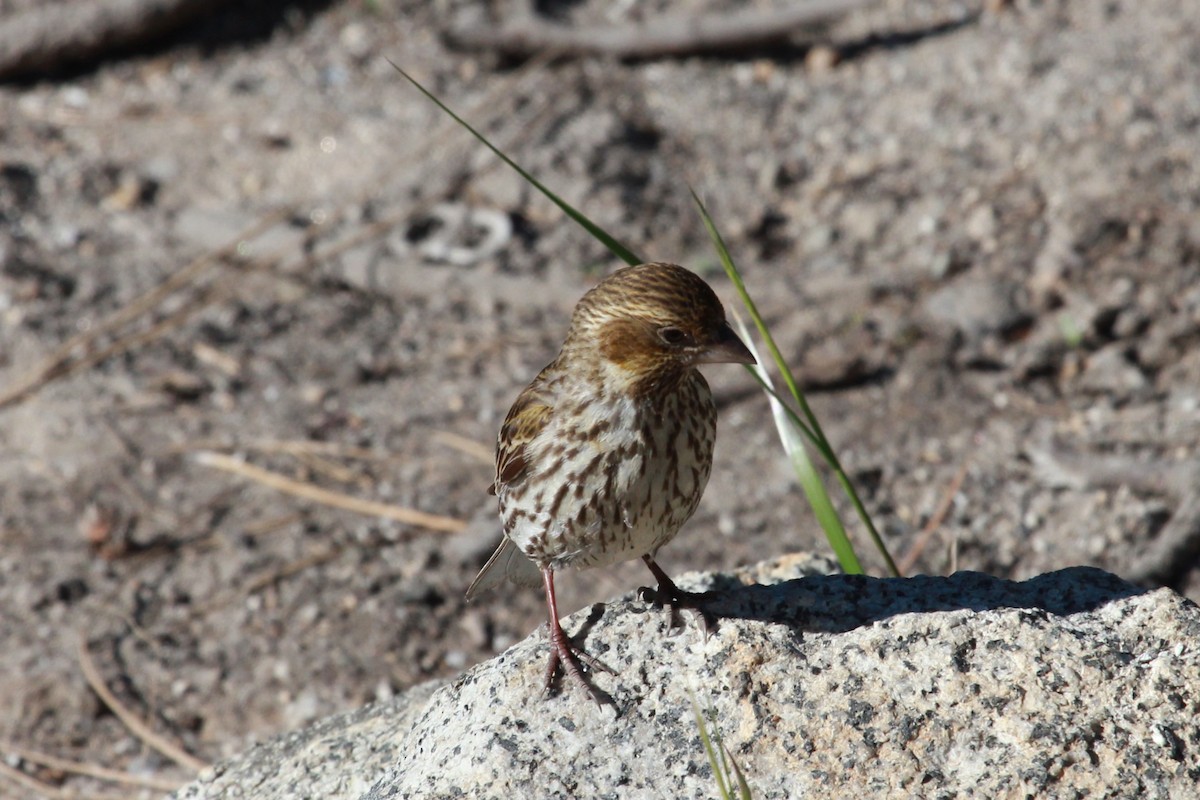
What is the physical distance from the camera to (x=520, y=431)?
148 inches

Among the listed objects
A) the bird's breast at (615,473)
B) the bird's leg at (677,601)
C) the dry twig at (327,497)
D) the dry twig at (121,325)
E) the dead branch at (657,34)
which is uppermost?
the bird's breast at (615,473)

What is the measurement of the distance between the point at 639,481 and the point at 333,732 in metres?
1.31

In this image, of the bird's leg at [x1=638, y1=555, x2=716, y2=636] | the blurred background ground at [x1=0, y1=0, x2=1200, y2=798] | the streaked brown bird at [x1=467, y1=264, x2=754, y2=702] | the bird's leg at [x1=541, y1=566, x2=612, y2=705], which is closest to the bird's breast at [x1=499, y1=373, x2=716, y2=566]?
the streaked brown bird at [x1=467, y1=264, x2=754, y2=702]

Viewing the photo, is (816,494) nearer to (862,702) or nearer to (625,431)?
(625,431)

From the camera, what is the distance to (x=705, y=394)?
366 cm

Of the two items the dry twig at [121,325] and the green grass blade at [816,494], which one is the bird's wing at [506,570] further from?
the dry twig at [121,325]

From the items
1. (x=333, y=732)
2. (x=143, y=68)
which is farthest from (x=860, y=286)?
(x=143, y=68)

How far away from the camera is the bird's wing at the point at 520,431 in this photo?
366 centimetres

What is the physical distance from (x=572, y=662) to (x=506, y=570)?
891mm

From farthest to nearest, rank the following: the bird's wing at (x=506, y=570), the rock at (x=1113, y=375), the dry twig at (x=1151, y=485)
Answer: the rock at (x=1113, y=375), the dry twig at (x=1151, y=485), the bird's wing at (x=506, y=570)

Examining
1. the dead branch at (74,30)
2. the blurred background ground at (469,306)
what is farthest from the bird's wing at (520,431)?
the dead branch at (74,30)

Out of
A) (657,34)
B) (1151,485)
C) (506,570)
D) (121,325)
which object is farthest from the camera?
(657,34)

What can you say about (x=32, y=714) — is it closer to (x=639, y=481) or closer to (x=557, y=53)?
(x=639, y=481)

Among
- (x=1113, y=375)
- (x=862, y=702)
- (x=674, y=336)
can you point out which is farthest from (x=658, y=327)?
(x=1113, y=375)
